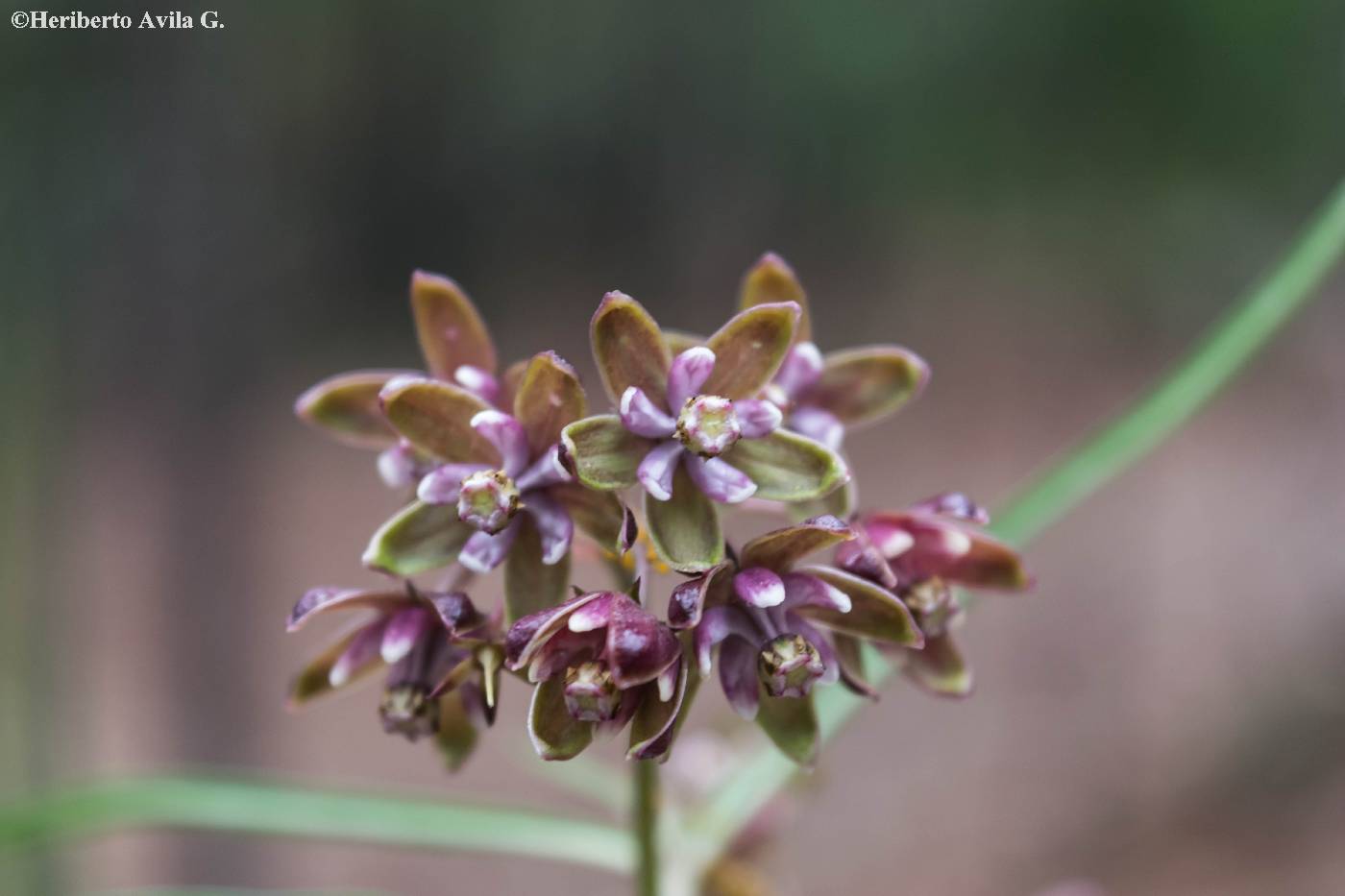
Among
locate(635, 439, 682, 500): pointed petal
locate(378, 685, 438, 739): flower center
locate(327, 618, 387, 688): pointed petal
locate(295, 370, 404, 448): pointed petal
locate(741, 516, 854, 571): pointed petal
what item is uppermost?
locate(295, 370, 404, 448): pointed petal

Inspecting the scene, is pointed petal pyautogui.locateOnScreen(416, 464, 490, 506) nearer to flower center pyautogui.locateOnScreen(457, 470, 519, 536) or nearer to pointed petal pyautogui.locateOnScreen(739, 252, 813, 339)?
flower center pyautogui.locateOnScreen(457, 470, 519, 536)

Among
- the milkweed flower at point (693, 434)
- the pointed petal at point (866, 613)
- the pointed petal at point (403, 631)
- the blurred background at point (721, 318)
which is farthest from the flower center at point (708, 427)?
the blurred background at point (721, 318)

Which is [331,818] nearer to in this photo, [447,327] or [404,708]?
[404,708]

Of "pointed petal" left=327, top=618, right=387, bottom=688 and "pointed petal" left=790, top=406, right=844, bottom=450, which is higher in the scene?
"pointed petal" left=790, top=406, right=844, bottom=450

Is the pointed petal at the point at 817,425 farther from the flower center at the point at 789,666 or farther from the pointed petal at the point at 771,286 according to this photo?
the flower center at the point at 789,666

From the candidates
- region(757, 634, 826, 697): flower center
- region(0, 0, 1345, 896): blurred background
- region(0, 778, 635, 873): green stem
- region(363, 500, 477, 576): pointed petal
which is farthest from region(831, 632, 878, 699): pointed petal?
region(0, 0, 1345, 896): blurred background

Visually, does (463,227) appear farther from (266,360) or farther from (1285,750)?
(1285,750)

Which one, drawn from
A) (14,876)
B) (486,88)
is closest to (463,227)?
(486,88)
